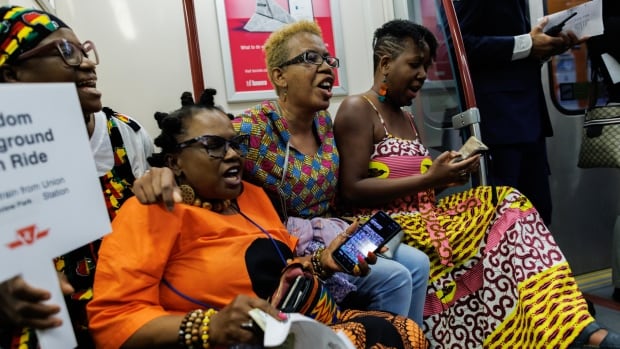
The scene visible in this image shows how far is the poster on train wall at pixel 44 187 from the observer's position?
0.75 m

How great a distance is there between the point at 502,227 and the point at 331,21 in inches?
57.6

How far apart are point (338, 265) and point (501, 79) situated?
140 cm

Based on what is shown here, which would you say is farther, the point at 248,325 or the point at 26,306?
the point at 248,325

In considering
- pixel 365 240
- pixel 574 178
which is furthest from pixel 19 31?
pixel 574 178

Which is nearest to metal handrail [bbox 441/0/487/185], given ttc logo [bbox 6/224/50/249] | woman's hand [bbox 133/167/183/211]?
woman's hand [bbox 133/167/183/211]

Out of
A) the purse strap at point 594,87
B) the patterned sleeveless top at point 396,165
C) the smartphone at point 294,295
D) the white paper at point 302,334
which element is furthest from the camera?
the purse strap at point 594,87

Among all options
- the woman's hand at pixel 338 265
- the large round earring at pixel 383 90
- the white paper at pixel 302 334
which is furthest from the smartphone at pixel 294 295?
the large round earring at pixel 383 90

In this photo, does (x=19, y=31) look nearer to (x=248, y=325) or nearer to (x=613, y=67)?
(x=248, y=325)

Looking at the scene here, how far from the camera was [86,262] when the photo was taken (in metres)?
1.31

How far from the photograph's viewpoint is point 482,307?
193 centimetres

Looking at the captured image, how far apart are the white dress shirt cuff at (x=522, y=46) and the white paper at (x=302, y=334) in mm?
1750

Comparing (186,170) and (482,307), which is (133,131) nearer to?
(186,170)

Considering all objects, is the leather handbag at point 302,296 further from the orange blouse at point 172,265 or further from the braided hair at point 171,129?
the braided hair at point 171,129

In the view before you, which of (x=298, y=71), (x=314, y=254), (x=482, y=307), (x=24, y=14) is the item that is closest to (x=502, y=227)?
(x=482, y=307)
